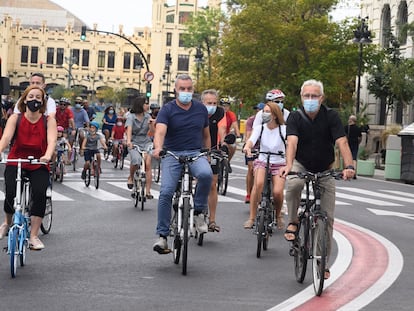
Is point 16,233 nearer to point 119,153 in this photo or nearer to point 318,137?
point 318,137

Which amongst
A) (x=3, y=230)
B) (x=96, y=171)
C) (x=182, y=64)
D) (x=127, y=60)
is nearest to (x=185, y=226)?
(x=3, y=230)

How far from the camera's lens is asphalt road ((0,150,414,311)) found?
8.23m

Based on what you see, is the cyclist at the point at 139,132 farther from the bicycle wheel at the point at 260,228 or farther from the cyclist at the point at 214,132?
the bicycle wheel at the point at 260,228

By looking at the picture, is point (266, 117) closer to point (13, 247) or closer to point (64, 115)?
point (13, 247)

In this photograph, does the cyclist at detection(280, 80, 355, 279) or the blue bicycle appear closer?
the blue bicycle

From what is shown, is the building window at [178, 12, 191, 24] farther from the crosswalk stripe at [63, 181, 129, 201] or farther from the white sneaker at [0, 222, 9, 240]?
the white sneaker at [0, 222, 9, 240]

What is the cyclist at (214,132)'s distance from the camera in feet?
42.5

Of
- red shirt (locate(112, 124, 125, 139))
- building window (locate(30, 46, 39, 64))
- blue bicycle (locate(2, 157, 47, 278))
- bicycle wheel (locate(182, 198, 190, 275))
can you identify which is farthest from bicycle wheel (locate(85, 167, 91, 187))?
building window (locate(30, 46, 39, 64))

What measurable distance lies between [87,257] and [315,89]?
9.89 ft

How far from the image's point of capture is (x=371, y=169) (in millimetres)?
31906

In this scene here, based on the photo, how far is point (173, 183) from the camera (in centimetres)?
1016

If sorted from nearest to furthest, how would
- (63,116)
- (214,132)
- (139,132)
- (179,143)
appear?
(179,143)
(214,132)
(139,132)
(63,116)

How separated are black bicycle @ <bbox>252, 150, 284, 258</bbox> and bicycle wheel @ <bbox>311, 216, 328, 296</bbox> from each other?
2.15 metres

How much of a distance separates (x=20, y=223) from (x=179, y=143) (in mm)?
1976
